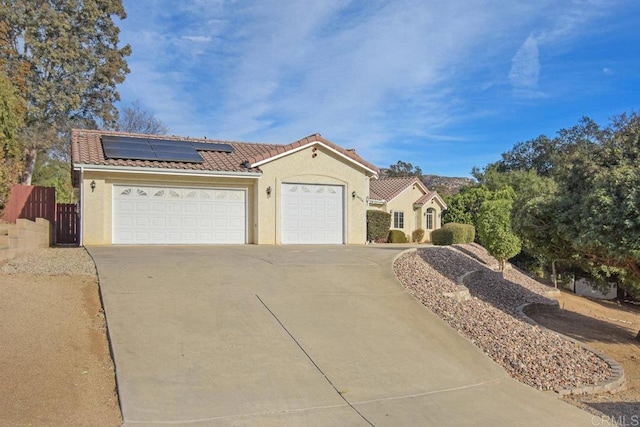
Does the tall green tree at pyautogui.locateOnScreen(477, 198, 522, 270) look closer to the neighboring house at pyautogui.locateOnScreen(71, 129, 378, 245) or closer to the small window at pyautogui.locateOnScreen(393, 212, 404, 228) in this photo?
the neighboring house at pyautogui.locateOnScreen(71, 129, 378, 245)

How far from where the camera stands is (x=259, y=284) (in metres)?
9.73

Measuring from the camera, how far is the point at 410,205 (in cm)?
3497

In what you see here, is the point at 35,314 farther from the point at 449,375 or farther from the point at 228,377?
the point at 449,375

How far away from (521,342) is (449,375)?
2269mm

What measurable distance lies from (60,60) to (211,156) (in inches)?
825

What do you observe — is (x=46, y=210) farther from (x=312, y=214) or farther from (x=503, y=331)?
(x=503, y=331)

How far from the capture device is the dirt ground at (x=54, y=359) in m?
4.82

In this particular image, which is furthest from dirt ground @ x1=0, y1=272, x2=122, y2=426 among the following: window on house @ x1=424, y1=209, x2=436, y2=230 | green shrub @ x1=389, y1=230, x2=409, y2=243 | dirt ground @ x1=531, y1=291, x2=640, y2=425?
window on house @ x1=424, y1=209, x2=436, y2=230

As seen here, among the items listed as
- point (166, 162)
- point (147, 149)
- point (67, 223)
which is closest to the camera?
point (166, 162)

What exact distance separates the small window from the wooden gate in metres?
20.9

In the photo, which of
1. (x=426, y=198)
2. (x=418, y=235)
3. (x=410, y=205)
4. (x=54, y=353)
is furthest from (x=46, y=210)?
(x=426, y=198)

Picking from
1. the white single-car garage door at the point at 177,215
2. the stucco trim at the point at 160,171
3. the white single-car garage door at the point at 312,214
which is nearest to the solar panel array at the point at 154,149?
the stucco trim at the point at 160,171

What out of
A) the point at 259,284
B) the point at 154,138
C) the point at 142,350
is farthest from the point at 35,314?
the point at 154,138

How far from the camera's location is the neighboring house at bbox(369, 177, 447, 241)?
33844 mm
